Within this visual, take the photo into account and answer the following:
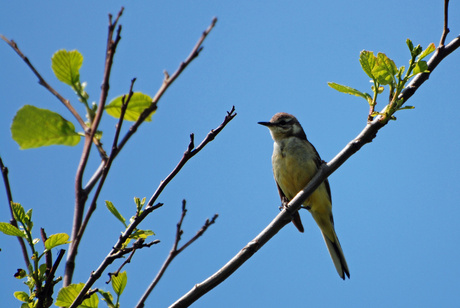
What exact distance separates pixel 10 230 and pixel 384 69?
7.59ft

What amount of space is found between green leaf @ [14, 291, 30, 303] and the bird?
5051mm

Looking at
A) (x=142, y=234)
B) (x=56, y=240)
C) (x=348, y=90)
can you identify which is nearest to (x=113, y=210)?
(x=142, y=234)

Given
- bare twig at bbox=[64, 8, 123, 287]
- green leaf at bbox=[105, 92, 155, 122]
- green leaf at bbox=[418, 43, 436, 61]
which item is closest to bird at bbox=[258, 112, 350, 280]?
green leaf at bbox=[418, 43, 436, 61]

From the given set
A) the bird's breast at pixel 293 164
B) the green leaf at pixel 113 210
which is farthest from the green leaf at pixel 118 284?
A: the bird's breast at pixel 293 164

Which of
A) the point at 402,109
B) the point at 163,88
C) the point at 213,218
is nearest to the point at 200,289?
the point at 213,218

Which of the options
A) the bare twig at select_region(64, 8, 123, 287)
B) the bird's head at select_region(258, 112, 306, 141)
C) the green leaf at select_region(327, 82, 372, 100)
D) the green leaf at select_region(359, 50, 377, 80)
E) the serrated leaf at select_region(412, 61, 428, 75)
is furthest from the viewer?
the bird's head at select_region(258, 112, 306, 141)

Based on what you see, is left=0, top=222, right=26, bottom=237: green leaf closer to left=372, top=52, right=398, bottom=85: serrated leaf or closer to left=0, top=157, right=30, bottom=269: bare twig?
left=0, top=157, right=30, bottom=269: bare twig

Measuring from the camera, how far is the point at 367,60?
10.6 ft

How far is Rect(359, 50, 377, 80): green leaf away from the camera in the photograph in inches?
127

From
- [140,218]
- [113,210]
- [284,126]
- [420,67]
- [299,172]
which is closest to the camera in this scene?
[140,218]

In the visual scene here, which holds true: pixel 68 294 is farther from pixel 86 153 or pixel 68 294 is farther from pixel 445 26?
pixel 445 26

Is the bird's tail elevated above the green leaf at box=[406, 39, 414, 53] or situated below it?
above

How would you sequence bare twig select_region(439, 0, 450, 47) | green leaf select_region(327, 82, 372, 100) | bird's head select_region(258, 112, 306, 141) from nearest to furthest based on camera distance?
1. bare twig select_region(439, 0, 450, 47)
2. green leaf select_region(327, 82, 372, 100)
3. bird's head select_region(258, 112, 306, 141)

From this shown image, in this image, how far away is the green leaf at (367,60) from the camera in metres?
3.22
